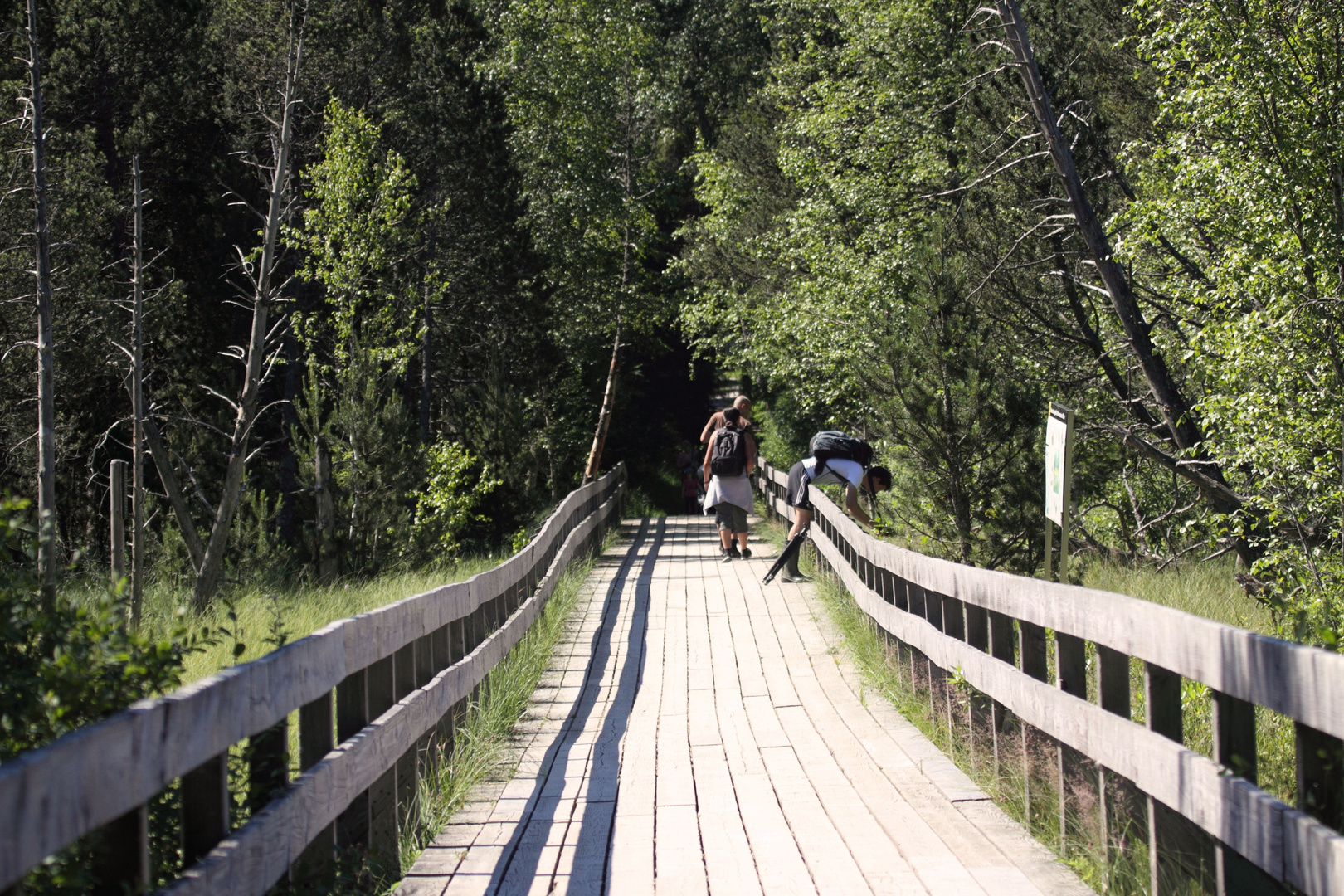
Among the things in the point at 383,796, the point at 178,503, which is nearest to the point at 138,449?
the point at 178,503

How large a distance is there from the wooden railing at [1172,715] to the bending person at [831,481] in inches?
263

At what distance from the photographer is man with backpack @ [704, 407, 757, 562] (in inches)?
586

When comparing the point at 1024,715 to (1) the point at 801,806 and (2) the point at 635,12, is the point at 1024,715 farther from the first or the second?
(2) the point at 635,12

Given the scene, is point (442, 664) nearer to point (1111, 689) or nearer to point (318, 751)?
point (318, 751)

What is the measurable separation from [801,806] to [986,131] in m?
10.6

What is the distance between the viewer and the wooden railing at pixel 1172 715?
8.77 feet

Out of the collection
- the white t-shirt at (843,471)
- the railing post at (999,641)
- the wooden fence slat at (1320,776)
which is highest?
the white t-shirt at (843,471)

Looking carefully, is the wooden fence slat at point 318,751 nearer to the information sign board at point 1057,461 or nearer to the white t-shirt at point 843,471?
the information sign board at point 1057,461

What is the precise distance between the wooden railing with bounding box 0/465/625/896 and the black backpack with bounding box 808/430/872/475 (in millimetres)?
7342

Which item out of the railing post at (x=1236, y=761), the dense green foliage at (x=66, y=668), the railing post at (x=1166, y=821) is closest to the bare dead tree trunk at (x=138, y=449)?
the dense green foliage at (x=66, y=668)

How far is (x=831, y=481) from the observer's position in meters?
13.6

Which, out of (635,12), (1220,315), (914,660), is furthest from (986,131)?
(635,12)

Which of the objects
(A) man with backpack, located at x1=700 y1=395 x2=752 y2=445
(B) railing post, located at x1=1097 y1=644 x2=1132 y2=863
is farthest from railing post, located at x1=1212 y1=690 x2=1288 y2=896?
(A) man with backpack, located at x1=700 y1=395 x2=752 y2=445

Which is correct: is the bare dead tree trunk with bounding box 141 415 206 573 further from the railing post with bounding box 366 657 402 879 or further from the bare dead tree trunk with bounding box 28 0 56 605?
the railing post with bounding box 366 657 402 879
